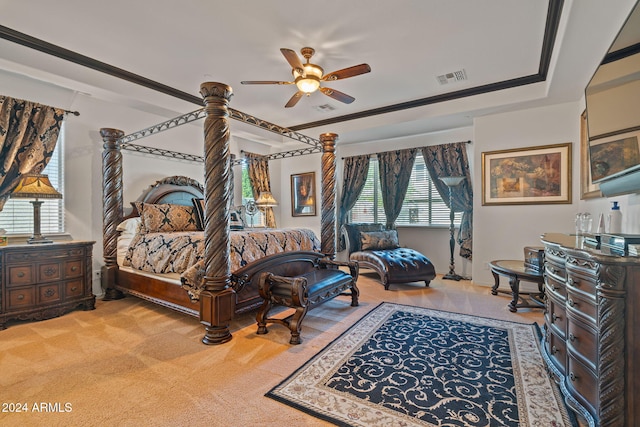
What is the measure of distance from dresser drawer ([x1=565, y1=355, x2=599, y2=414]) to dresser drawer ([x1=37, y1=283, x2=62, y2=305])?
4735 mm

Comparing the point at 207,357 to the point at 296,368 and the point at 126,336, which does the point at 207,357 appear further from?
the point at 126,336

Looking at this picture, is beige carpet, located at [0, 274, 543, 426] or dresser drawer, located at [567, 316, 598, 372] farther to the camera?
beige carpet, located at [0, 274, 543, 426]

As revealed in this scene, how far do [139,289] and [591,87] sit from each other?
510 cm

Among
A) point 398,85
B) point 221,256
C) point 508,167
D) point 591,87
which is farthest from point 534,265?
point 221,256

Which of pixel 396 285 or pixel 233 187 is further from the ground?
pixel 233 187

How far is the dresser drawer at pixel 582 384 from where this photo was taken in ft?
4.87

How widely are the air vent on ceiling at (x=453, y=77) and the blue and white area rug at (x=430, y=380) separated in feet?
10.4

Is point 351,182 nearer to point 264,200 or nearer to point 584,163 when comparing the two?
point 264,200

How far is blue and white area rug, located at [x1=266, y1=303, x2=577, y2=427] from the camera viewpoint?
1725 mm

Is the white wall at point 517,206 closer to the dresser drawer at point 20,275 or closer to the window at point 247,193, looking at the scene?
the window at point 247,193

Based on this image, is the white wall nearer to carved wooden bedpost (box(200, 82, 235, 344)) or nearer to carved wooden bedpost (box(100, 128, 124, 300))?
carved wooden bedpost (box(200, 82, 235, 344))

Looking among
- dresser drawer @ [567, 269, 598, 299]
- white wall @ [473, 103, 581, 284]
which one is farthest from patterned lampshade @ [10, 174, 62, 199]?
white wall @ [473, 103, 581, 284]

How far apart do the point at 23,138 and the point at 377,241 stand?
523cm

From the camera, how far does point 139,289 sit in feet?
11.9
